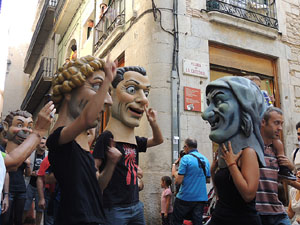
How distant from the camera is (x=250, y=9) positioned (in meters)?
8.52

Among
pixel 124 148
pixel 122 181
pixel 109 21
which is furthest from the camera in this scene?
pixel 109 21

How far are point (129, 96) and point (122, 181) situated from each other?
0.76 meters

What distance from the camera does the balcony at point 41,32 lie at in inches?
654

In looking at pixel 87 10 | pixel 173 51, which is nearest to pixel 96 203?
pixel 173 51

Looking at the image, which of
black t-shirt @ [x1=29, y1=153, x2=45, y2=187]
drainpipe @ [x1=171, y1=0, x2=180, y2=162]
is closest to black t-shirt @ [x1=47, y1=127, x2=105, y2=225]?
black t-shirt @ [x1=29, y1=153, x2=45, y2=187]

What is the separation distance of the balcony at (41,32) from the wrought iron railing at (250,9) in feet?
36.6

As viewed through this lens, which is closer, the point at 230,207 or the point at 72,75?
the point at 230,207

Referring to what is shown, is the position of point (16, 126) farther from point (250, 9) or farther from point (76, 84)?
point (250, 9)

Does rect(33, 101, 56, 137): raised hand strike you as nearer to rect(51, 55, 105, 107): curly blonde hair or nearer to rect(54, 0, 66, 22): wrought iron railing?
rect(51, 55, 105, 107): curly blonde hair

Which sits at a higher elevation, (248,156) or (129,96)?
(129,96)

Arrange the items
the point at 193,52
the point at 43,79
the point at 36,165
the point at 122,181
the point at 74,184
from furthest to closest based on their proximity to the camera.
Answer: the point at 43,79
the point at 193,52
the point at 36,165
the point at 122,181
the point at 74,184

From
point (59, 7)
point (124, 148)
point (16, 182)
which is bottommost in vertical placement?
point (16, 182)

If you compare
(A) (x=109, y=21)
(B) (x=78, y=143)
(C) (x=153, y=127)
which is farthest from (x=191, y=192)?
(A) (x=109, y=21)

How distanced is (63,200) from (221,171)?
1.02 m
